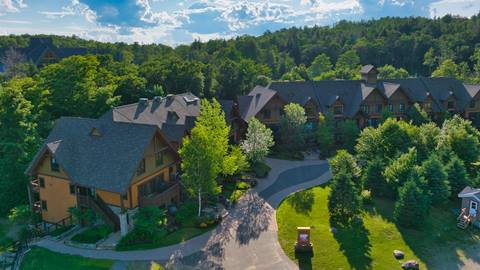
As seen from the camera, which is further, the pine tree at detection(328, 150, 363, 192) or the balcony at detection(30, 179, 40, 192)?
the pine tree at detection(328, 150, 363, 192)

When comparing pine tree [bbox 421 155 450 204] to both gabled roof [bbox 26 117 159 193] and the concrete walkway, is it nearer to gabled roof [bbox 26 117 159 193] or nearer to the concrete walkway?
the concrete walkway

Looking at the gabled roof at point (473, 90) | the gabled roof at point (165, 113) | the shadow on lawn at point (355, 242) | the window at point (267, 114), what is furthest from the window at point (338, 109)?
the shadow on lawn at point (355, 242)

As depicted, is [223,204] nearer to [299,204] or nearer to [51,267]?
[299,204]

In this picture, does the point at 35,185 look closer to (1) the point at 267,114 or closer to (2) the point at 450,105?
(1) the point at 267,114

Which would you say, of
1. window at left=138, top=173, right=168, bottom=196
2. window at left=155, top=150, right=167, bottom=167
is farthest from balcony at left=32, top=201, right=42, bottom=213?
window at left=155, top=150, right=167, bottom=167

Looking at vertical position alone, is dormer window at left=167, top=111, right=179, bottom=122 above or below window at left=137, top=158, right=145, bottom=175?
above

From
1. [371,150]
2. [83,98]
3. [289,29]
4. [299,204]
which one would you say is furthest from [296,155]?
[289,29]
